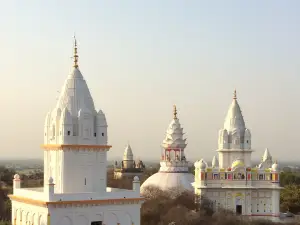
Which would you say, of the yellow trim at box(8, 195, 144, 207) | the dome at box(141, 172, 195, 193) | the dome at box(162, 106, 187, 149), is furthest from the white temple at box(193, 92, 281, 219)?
the yellow trim at box(8, 195, 144, 207)

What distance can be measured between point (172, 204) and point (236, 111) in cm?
953

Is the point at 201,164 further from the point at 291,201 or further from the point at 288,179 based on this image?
the point at 288,179

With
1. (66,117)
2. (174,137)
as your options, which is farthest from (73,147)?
(174,137)

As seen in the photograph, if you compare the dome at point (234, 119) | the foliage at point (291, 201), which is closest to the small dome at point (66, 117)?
the dome at point (234, 119)

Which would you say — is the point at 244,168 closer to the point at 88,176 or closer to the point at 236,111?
the point at 236,111

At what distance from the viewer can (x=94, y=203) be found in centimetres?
2167

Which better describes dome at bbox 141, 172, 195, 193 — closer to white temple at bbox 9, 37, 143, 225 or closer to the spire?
the spire

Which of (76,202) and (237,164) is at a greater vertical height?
(237,164)

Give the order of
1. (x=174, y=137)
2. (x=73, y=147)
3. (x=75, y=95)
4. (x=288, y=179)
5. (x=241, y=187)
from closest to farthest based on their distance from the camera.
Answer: (x=73, y=147) < (x=75, y=95) < (x=241, y=187) < (x=174, y=137) < (x=288, y=179)

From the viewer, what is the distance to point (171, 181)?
Answer: 152ft

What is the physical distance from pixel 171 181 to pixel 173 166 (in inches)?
73.4

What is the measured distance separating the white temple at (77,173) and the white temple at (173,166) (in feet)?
69.5

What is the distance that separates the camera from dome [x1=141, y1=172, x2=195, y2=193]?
149 ft

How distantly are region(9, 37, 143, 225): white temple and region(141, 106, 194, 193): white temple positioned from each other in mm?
21172
